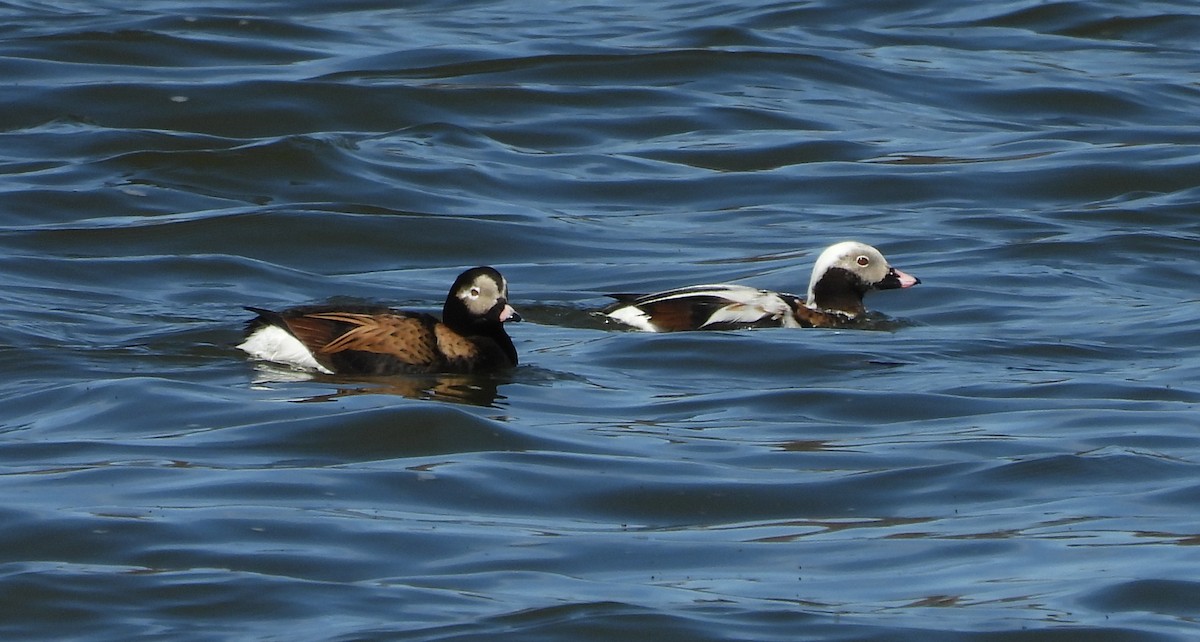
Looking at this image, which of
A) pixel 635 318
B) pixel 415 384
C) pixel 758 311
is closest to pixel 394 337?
pixel 415 384

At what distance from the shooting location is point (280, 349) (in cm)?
1087

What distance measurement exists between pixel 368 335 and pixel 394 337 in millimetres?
140

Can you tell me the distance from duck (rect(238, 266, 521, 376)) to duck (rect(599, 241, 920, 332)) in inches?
49.6

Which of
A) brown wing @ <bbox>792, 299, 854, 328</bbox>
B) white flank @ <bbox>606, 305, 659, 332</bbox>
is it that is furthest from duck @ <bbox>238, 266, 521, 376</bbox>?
brown wing @ <bbox>792, 299, 854, 328</bbox>

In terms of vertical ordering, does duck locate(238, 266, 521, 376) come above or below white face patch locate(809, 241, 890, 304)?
above

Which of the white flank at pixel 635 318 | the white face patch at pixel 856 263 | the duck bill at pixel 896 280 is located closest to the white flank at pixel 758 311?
the white flank at pixel 635 318

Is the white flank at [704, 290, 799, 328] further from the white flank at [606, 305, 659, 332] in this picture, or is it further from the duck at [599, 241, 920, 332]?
the white flank at [606, 305, 659, 332]

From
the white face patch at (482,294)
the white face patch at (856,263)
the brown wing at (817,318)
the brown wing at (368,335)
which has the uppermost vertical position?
the white face patch at (482,294)

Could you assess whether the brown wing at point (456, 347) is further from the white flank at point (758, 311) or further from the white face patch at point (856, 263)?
the white face patch at point (856, 263)

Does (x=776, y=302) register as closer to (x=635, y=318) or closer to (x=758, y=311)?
(x=758, y=311)

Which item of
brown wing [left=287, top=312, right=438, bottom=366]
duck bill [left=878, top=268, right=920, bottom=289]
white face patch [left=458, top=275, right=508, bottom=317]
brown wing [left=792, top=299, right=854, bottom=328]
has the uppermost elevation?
white face patch [left=458, top=275, right=508, bottom=317]

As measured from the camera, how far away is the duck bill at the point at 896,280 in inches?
525

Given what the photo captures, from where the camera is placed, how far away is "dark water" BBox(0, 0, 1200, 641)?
6.97 m

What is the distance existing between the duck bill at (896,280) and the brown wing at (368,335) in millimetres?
3315
